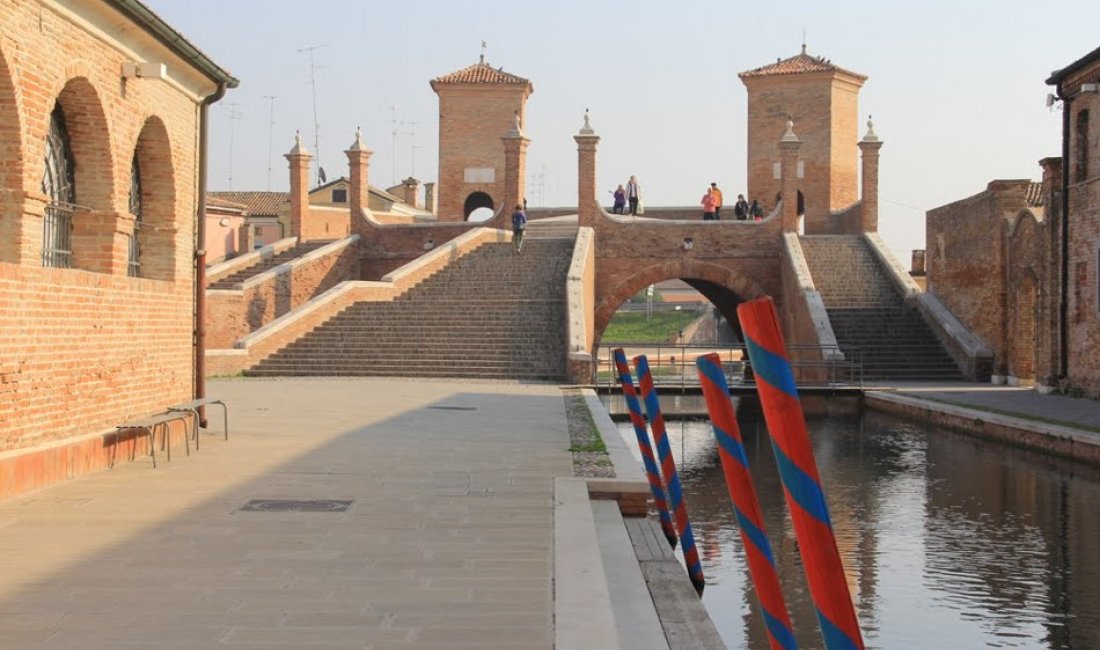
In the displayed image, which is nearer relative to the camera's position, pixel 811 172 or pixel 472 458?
pixel 472 458

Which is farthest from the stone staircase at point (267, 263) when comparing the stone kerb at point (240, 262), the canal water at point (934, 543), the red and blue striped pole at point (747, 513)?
the red and blue striped pole at point (747, 513)

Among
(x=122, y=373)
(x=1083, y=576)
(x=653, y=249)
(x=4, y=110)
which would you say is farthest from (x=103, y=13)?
(x=653, y=249)

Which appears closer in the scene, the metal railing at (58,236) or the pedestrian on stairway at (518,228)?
the metal railing at (58,236)

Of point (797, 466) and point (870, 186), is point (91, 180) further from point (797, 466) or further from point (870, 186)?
point (870, 186)

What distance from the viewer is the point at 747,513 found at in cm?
571

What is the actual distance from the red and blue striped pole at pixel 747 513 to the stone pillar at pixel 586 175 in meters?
29.0

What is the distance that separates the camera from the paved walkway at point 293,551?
5.41m

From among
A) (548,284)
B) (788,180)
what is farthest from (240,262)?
(788,180)

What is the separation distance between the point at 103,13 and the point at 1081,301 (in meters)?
18.8

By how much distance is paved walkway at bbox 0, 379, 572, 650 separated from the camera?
5.41 meters

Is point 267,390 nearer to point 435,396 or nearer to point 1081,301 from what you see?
point 435,396

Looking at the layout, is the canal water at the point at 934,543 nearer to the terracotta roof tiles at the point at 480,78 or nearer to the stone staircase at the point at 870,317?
the stone staircase at the point at 870,317

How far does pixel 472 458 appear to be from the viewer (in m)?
11.8

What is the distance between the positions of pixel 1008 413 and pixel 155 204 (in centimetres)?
1241
